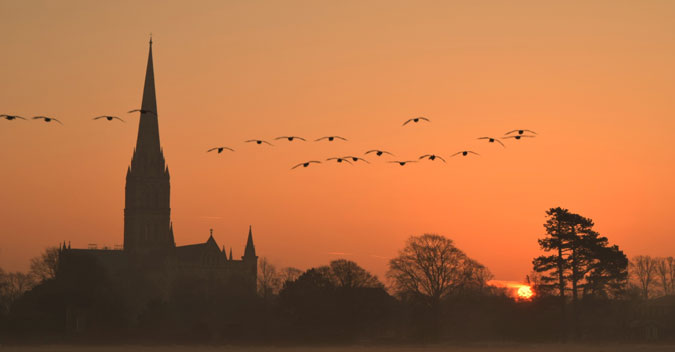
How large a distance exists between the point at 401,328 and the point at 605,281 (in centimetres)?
2116

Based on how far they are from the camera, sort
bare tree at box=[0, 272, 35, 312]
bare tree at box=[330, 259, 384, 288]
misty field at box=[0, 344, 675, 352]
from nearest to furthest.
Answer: misty field at box=[0, 344, 675, 352] → bare tree at box=[330, 259, 384, 288] → bare tree at box=[0, 272, 35, 312]

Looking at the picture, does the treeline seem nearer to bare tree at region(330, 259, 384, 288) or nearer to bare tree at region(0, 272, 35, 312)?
bare tree at region(330, 259, 384, 288)

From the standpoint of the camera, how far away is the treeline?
10050cm

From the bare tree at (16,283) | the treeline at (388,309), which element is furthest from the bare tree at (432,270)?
the bare tree at (16,283)

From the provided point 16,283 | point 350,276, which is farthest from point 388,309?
point 16,283

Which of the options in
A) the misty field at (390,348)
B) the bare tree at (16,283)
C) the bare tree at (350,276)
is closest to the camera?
the misty field at (390,348)

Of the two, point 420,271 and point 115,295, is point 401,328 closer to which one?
point 420,271

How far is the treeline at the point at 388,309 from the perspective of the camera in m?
100

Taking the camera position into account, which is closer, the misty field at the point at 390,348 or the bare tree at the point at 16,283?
the misty field at the point at 390,348

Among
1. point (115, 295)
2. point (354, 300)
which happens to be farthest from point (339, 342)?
point (115, 295)

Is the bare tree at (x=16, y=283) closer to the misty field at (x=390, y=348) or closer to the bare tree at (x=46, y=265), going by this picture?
the bare tree at (x=46, y=265)

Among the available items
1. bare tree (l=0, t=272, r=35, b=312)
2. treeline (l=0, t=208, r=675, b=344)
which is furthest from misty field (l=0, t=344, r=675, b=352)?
bare tree (l=0, t=272, r=35, b=312)

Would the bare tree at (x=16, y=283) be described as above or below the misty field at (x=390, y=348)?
above

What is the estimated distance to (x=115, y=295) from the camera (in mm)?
113188
